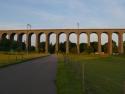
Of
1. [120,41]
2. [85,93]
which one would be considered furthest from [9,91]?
[120,41]

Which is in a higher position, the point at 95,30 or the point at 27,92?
the point at 95,30

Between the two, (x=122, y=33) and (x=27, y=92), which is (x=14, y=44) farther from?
(x=27, y=92)

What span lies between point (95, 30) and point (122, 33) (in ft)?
34.9

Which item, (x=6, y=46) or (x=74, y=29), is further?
(x=74, y=29)

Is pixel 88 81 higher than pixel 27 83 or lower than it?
lower

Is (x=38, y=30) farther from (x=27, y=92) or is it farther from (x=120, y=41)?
(x=27, y=92)

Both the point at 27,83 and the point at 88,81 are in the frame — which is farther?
the point at 88,81

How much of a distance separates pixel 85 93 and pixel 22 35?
10826cm

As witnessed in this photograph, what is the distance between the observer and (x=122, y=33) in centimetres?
10388

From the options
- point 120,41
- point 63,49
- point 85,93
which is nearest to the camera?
point 85,93

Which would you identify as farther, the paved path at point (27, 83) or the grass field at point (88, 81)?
the grass field at point (88, 81)

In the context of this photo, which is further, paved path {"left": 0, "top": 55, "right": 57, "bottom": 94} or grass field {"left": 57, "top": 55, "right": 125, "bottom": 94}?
grass field {"left": 57, "top": 55, "right": 125, "bottom": 94}

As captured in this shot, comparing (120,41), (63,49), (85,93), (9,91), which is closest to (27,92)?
(9,91)

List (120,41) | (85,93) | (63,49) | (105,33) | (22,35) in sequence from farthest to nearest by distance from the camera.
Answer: (63,49), (22,35), (105,33), (120,41), (85,93)
